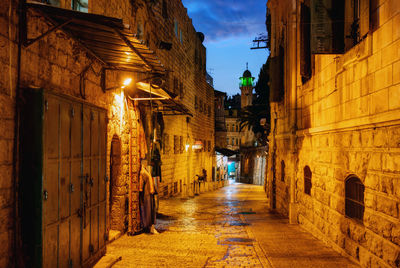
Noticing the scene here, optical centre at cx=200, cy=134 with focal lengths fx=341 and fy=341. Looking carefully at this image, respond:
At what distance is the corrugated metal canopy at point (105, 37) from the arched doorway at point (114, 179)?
223cm

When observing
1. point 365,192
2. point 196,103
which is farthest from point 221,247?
point 196,103

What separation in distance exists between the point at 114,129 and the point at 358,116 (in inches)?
225

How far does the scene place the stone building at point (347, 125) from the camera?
18.9 feet

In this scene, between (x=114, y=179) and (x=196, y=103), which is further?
(x=196, y=103)

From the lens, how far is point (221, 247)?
27.3 ft

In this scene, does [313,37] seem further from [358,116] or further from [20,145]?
[20,145]

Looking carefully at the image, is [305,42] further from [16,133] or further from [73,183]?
[16,133]

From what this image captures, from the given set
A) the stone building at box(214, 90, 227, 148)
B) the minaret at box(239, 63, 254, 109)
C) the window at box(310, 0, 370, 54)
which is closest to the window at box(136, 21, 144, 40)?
the window at box(310, 0, 370, 54)

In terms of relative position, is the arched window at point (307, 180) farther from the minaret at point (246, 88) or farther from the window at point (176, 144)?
the minaret at point (246, 88)

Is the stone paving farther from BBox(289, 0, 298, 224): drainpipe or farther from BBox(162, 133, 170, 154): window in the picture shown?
BBox(162, 133, 170, 154): window

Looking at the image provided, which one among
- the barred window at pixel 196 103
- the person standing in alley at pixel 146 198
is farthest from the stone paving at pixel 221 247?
the barred window at pixel 196 103

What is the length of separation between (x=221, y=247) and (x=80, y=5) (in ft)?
21.0

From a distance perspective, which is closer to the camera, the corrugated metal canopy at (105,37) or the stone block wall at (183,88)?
the corrugated metal canopy at (105,37)

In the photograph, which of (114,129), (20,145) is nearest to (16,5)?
A: (20,145)
